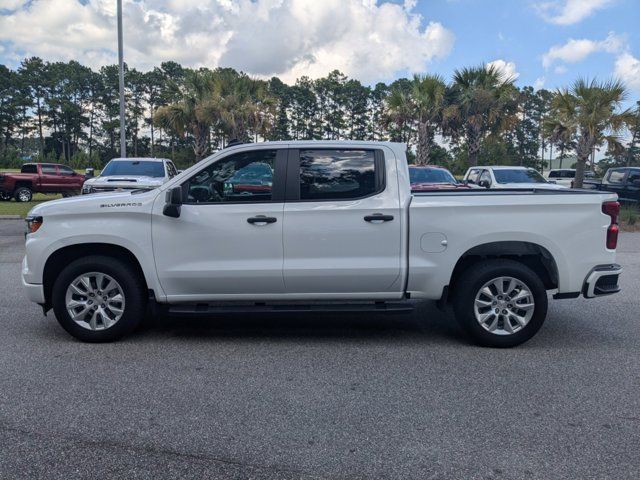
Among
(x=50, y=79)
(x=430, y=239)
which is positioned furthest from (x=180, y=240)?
(x=50, y=79)

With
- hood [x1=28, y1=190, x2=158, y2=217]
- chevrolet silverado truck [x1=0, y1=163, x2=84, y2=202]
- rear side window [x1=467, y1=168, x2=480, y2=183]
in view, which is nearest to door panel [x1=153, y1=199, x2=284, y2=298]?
hood [x1=28, y1=190, x2=158, y2=217]

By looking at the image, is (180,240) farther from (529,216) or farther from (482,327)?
(529,216)

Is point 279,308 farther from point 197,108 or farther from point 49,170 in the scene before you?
point 197,108

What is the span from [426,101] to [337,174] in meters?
22.3

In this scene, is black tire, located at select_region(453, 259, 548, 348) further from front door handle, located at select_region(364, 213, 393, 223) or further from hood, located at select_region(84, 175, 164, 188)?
hood, located at select_region(84, 175, 164, 188)

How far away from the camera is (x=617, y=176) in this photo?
1936 cm

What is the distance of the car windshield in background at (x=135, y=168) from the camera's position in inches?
551

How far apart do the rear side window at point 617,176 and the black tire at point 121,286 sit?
18.7 metres

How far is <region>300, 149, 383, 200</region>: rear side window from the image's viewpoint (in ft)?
17.0

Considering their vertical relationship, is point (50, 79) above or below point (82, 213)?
above

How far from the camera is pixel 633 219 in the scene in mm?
15625

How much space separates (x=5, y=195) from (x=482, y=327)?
25559 mm

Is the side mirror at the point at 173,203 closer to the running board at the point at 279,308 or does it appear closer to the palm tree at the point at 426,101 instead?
the running board at the point at 279,308

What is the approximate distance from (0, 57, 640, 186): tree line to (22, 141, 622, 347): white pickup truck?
15.8 metres
